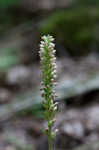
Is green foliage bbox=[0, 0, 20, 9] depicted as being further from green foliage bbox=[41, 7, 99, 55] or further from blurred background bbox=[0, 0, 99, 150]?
green foliage bbox=[41, 7, 99, 55]

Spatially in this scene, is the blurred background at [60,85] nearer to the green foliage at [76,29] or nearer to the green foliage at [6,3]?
the green foliage at [76,29]

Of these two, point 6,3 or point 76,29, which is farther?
point 6,3

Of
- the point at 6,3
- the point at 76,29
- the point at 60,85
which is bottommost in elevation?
the point at 60,85

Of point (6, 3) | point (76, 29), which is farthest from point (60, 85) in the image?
point (6, 3)

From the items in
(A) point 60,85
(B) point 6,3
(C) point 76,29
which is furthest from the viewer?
(B) point 6,3

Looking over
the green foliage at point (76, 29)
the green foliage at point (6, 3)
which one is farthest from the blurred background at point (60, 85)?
the green foliage at point (6, 3)

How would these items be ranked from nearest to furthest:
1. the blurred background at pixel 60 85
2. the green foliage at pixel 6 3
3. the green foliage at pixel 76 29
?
the blurred background at pixel 60 85 < the green foliage at pixel 76 29 < the green foliage at pixel 6 3

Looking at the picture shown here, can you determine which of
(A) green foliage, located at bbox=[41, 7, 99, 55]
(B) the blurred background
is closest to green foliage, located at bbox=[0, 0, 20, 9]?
(B) the blurred background

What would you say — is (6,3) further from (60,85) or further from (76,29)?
(60,85)
